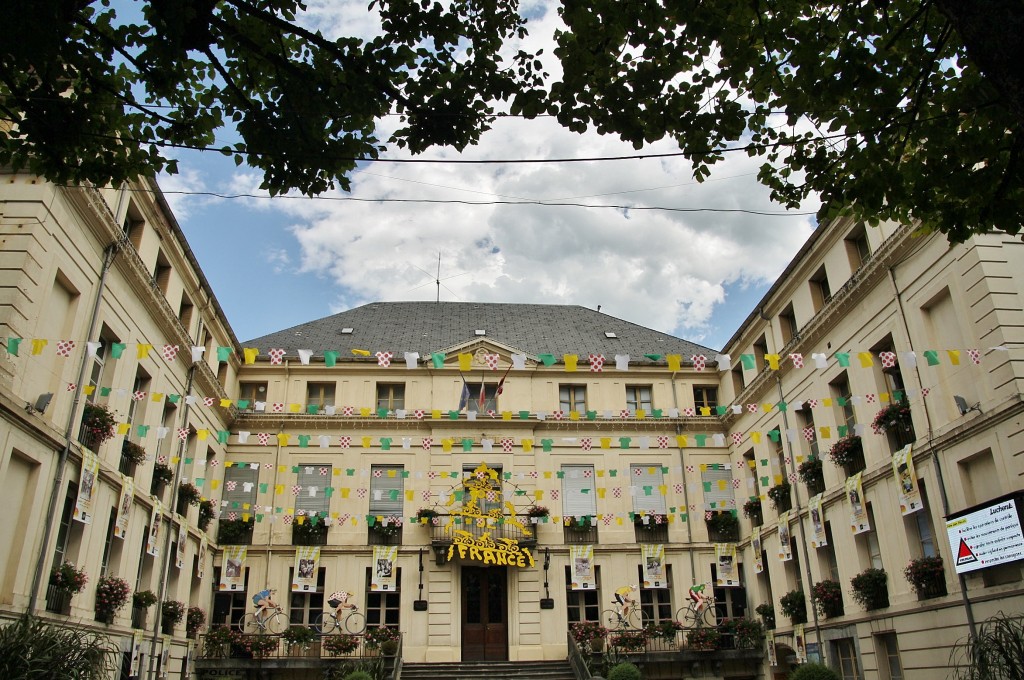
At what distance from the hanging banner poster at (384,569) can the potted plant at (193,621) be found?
180 inches

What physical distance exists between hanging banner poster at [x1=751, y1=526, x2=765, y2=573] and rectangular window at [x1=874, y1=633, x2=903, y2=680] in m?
5.69

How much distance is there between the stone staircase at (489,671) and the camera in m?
20.7

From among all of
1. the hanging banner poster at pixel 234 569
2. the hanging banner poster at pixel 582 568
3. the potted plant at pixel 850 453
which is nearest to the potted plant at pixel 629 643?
the hanging banner poster at pixel 582 568

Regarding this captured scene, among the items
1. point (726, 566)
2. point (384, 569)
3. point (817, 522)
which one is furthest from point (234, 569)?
point (817, 522)

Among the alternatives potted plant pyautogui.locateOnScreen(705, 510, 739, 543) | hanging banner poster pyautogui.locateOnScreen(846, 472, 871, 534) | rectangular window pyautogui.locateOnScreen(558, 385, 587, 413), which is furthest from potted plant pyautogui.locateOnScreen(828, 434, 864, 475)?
rectangular window pyautogui.locateOnScreen(558, 385, 587, 413)

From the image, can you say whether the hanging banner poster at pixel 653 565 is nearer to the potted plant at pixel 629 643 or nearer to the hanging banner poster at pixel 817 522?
the potted plant at pixel 629 643

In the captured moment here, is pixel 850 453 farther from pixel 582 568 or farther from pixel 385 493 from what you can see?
pixel 385 493

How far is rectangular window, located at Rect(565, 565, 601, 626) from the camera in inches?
915

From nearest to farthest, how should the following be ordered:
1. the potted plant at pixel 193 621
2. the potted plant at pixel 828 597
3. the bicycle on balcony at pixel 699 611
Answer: the potted plant at pixel 828 597
the potted plant at pixel 193 621
the bicycle on balcony at pixel 699 611

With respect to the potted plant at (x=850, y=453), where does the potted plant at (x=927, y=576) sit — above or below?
below

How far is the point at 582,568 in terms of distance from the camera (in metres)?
23.1

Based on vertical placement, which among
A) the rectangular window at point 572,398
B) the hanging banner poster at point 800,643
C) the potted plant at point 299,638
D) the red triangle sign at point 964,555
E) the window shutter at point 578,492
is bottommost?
the hanging banner poster at point 800,643


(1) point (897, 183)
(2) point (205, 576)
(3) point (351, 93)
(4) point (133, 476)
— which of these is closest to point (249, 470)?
(2) point (205, 576)

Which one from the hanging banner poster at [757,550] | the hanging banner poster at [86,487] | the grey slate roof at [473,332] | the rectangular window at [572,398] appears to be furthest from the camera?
the grey slate roof at [473,332]
